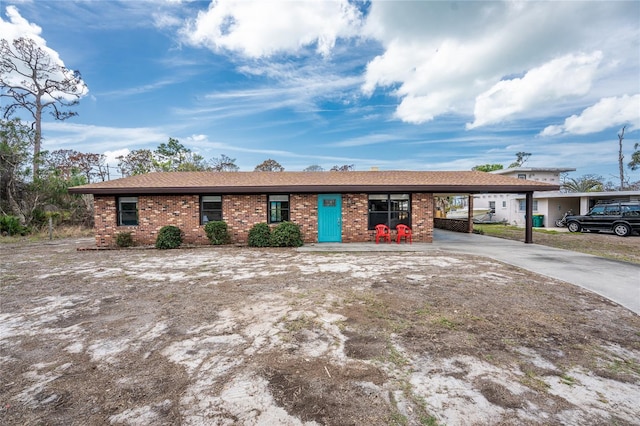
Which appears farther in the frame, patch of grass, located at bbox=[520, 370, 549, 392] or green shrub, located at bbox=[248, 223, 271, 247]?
green shrub, located at bbox=[248, 223, 271, 247]

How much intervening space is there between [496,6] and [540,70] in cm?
964

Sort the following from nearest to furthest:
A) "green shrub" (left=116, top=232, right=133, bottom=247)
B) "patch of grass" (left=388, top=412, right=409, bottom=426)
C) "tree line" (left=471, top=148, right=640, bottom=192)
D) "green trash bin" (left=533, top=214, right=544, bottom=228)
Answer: "patch of grass" (left=388, top=412, right=409, bottom=426), "green shrub" (left=116, top=232, right=133, bottom=247), "green trash bin" (left=533, top=214, right=544, bottom=228), "tree line" (left=471, top=148, right=640, bottom=192)

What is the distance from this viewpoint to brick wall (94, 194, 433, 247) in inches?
458

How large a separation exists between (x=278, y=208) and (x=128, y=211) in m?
6.29

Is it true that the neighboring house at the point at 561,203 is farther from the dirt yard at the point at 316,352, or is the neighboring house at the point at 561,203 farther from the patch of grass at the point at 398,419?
the patch of grass at the point at 398,419

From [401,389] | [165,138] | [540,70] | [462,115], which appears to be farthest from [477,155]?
[401,389]

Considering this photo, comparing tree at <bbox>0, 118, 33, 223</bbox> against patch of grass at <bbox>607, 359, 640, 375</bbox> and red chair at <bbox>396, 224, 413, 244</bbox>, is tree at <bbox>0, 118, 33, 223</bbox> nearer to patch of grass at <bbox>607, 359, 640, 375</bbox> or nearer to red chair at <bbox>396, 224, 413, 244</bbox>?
red chair at <bbox>396, 224, 413, 244</bbox>

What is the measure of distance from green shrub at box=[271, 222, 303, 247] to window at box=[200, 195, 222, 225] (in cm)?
276

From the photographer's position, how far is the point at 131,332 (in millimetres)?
3693

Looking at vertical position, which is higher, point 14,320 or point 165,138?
point 165,138

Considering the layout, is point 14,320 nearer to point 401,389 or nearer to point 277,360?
point 277,360

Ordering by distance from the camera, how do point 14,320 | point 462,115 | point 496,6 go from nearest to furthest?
point 14,320 < point 496,6 < point 462,115

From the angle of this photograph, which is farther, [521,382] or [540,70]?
[540,70]

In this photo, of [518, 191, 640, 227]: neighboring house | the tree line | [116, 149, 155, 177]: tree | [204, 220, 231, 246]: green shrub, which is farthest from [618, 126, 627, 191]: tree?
[116, 149, 155, 177]: tree
